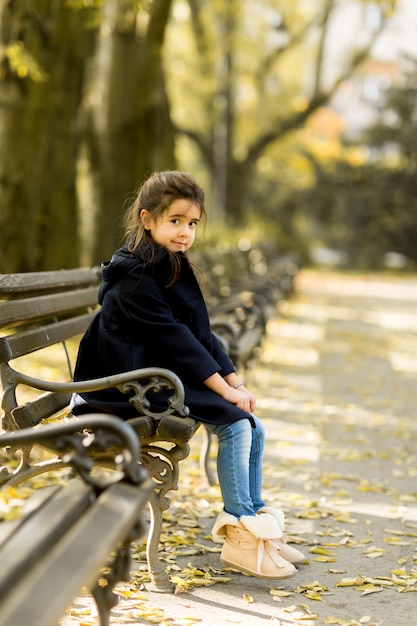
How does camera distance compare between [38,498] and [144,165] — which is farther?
[144,165]

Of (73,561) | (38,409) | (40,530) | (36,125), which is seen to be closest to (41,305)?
(38,409)

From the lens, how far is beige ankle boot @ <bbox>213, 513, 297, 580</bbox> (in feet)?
12.7

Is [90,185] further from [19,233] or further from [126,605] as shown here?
[126,605]

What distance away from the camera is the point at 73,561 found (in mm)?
2125

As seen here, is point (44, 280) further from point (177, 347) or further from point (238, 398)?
point (238, 398)

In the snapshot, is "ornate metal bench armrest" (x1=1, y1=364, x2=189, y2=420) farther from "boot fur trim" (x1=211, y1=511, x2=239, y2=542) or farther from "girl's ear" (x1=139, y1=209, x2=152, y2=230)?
"girl's ear" (x1=139, y1=209, x2=152, y2=230)

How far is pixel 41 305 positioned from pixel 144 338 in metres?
0.64

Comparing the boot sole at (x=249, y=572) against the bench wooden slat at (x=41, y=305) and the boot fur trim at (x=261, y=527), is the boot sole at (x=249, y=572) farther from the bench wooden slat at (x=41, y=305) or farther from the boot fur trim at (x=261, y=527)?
the bench wooden slat at (x=41, y=305)

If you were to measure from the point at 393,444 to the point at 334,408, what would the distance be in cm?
137

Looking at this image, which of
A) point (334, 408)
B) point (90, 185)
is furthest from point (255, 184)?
point (334, 408)

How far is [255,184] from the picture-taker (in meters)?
39.7

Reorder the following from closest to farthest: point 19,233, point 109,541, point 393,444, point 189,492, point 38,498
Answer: point 109,541, point 38,498, point 189,492, point 393,444, point 19,233

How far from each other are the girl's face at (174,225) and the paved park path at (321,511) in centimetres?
134

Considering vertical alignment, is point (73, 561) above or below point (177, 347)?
below
